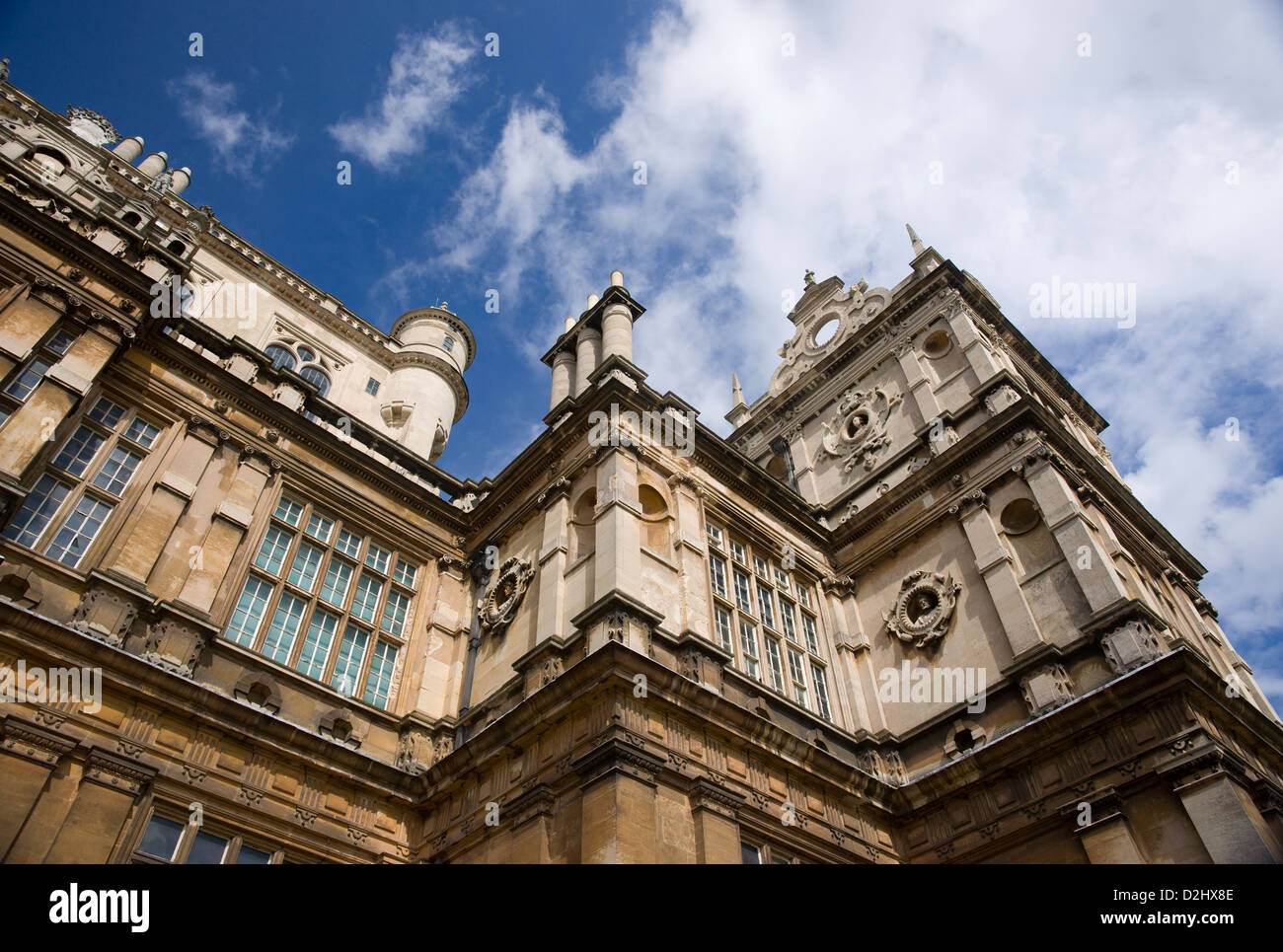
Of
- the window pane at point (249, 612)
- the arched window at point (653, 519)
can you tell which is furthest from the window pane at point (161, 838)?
the arched window at point (653, 519)

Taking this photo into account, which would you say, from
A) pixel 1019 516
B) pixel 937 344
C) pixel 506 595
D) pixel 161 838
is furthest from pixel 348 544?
pixel 937 344

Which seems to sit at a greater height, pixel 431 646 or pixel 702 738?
pixel 431 646

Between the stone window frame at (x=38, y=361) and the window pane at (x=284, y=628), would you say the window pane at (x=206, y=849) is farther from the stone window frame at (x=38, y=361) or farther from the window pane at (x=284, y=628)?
the stone window frame at (x=38, y=361)

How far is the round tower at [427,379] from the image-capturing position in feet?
104

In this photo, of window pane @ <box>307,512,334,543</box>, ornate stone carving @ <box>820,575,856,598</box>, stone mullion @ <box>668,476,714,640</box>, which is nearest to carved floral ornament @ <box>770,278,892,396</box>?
ornate stone carving @ <box>820,575,856,598</box>

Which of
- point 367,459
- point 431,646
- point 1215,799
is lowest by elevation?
point 1215,799

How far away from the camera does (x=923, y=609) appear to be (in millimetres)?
22922

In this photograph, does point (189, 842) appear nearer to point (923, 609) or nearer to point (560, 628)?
point (560, 628)

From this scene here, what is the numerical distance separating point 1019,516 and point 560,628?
1246 cm
